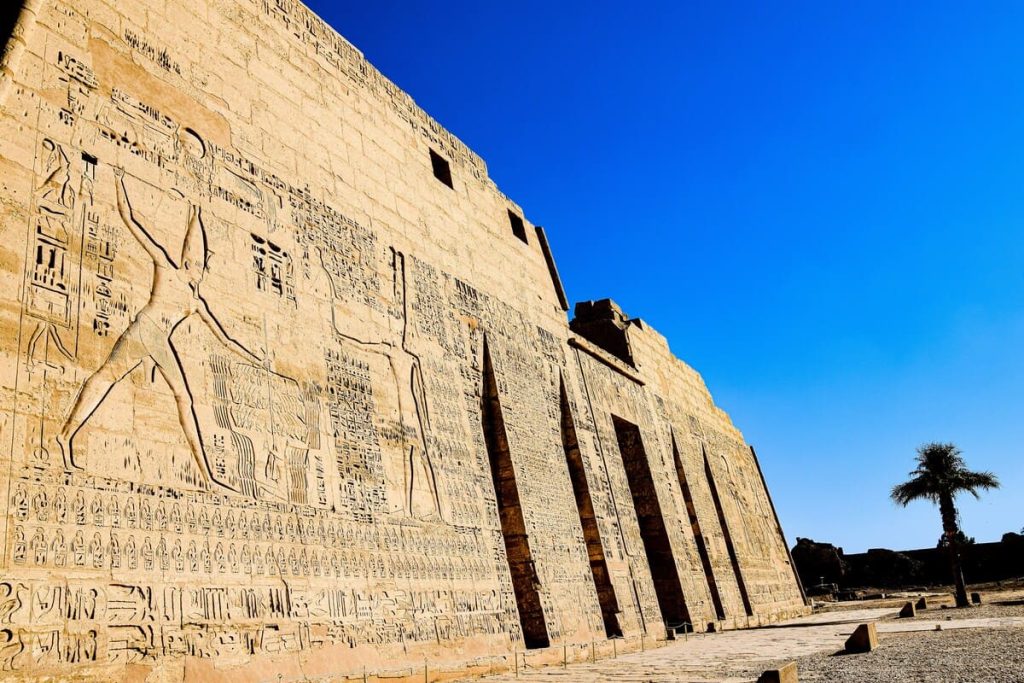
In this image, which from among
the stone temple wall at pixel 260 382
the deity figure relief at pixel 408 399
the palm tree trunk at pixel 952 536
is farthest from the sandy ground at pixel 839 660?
the palm tree trunk at pixel 952 536

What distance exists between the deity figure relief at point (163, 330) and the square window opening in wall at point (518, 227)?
5038 mm

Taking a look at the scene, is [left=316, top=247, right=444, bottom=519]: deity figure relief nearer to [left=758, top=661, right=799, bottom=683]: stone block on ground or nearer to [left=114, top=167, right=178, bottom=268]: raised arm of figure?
[left=114, top=167, right=178, bottom=268]: raised arm of figure

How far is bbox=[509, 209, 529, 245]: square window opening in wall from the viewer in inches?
360

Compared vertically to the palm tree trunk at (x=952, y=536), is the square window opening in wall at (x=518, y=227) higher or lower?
higher

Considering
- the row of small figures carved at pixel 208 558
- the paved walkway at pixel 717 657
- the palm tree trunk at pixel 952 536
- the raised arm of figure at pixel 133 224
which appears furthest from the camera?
the palm tree trunk at pixel 952 536

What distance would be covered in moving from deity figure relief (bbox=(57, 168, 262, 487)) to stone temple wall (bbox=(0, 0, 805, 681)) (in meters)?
0.01

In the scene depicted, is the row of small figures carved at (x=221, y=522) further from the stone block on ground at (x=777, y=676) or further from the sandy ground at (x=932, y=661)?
the sandy ground at (x=932, y=661)

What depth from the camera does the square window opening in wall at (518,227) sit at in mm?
9141

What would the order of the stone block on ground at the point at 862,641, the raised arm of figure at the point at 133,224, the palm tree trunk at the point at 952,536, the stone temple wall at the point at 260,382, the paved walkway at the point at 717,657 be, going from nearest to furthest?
the stone temple wall at the point at 260,382
the raised arm of figure at the point at 133,224
the paved walkway at the point at 717,657
the stone block on ground at the point at 862,641
the palm tree trunk at the point at 952,536

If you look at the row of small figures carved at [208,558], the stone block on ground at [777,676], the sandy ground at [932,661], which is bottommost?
the sandy ground at [932,661]

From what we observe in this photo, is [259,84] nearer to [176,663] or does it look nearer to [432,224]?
[432,224]

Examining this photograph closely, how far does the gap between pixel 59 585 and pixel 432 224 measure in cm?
463

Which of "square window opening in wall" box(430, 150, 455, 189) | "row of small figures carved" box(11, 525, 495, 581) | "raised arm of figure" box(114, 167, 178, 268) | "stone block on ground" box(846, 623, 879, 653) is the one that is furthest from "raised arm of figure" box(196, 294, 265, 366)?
"stone block on ground" box(846, 623, 879, 653)

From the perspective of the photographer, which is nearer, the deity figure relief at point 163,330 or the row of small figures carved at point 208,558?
the row of small figures carved at point 208,558
